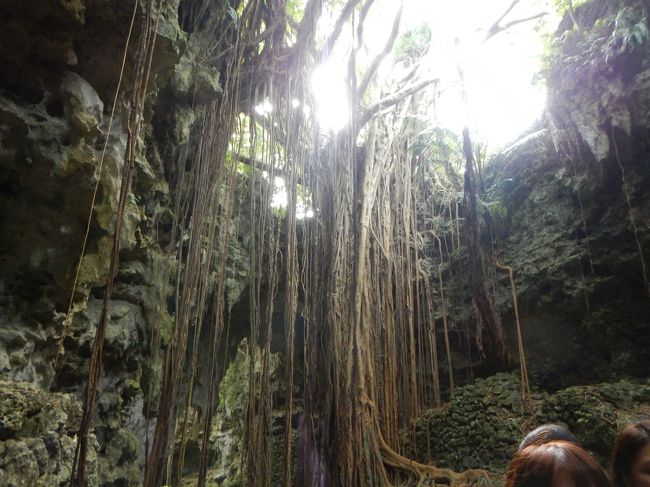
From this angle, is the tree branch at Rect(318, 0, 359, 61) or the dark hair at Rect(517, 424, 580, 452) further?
the tree branch at Rect(318, 0, 359, 61)

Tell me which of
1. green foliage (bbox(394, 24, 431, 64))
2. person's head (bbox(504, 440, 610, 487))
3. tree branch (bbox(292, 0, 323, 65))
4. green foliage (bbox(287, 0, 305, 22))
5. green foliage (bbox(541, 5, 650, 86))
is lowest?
person's head (bbox(504, 440, 610, 487))

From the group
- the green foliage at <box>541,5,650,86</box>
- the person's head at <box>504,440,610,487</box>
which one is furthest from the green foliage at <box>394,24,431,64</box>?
the person's head at <box>504,440,610,487</box>

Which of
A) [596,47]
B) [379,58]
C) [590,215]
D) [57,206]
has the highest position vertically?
[596,47]

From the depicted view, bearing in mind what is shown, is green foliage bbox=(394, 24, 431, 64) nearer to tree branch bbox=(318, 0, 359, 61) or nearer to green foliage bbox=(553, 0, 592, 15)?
green foliage bbox=(553, 0, 592, 15)

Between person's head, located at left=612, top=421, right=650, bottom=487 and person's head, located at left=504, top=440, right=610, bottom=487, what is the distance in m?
0.16

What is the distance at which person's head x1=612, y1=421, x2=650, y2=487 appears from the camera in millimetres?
812

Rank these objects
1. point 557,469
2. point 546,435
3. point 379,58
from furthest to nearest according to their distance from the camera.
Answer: point 379,58 → point 546,435 → point 557,469

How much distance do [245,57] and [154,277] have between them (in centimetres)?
191

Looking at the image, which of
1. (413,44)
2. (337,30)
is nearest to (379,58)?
(337,30)

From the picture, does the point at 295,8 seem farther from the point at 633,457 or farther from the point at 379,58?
the point at 633,457

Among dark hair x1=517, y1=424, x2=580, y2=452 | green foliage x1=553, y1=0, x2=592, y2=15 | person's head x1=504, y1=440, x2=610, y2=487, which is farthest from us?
green foliage x1=553, y1=0, x2=592, y2=15

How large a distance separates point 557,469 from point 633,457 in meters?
0.25

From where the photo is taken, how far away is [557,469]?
73cm

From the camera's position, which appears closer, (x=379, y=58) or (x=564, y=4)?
(x=379, y=58)
